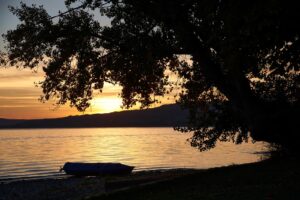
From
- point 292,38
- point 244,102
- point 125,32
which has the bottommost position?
point 244,102

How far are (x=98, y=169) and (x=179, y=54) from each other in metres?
33.9

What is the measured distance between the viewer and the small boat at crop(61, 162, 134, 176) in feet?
179

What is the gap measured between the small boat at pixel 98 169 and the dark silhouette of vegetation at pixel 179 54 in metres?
25.6

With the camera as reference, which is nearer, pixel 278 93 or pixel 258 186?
pixel 258 186

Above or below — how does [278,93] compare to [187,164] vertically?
above

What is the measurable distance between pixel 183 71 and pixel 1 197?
61.1 feet

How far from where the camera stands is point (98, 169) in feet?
179

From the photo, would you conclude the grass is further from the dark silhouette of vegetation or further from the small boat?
the small boat

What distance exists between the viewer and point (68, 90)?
26391mm

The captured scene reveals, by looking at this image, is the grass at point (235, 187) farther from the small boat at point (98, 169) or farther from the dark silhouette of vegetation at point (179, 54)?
the small boat at point (98, 169)

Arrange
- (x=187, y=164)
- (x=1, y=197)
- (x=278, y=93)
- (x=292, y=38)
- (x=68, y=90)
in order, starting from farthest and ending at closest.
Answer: (x=187, y=164) < (x=1, y=197) < (x=278, y=93) < (x=68, y=90) < (x=292, y=38)

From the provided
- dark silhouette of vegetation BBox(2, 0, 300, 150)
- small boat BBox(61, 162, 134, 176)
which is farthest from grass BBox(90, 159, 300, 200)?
small boat BBox(61, 162, 134, 176)

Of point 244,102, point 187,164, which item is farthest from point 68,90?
point 187,164

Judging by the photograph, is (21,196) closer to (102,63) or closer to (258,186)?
(102,63)
